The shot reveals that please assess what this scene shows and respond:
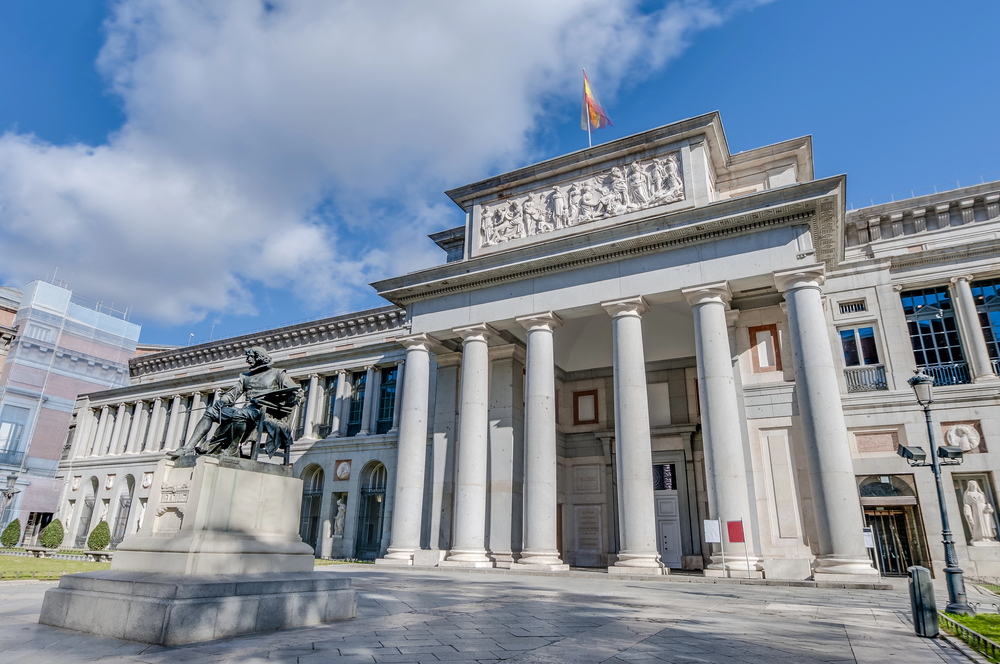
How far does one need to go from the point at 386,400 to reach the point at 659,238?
18634 millimetres

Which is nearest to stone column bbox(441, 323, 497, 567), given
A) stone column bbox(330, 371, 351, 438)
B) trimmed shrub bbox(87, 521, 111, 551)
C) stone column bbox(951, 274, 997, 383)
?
stone column bbox(330, 371, 351, 438)

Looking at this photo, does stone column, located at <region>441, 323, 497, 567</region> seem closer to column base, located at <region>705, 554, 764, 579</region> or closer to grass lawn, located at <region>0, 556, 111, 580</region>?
column base, located at <region>705, 554, 764, 579</region>

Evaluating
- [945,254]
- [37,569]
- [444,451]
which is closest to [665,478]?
[444,451]

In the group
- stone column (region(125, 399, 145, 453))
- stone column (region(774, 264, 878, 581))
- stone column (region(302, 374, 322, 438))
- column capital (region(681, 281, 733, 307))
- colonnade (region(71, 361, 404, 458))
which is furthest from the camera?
stone column (region(125, 399, 145, 453))

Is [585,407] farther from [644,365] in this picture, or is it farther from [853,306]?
[853,306]

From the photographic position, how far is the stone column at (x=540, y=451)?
20.4m

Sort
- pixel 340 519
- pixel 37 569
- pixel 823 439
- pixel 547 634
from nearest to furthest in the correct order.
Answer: pixel 547 634
pixel 823 439
pixel 37 569
pixel 340 519

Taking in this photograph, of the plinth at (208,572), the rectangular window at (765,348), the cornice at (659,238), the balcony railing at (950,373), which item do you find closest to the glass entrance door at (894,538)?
the balcony railing at (950,373)

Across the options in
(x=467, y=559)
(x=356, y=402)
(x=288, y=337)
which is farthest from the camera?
(x=288, y=337)

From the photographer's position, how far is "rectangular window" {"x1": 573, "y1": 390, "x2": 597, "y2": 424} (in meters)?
29.0

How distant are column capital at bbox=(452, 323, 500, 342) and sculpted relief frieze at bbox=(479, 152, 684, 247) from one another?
3.90m

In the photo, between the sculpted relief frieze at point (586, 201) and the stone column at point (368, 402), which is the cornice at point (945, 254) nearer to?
the sculpted relief frieze at point (586, 201)

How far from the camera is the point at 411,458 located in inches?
944

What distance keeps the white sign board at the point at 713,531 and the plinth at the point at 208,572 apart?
12.4m
